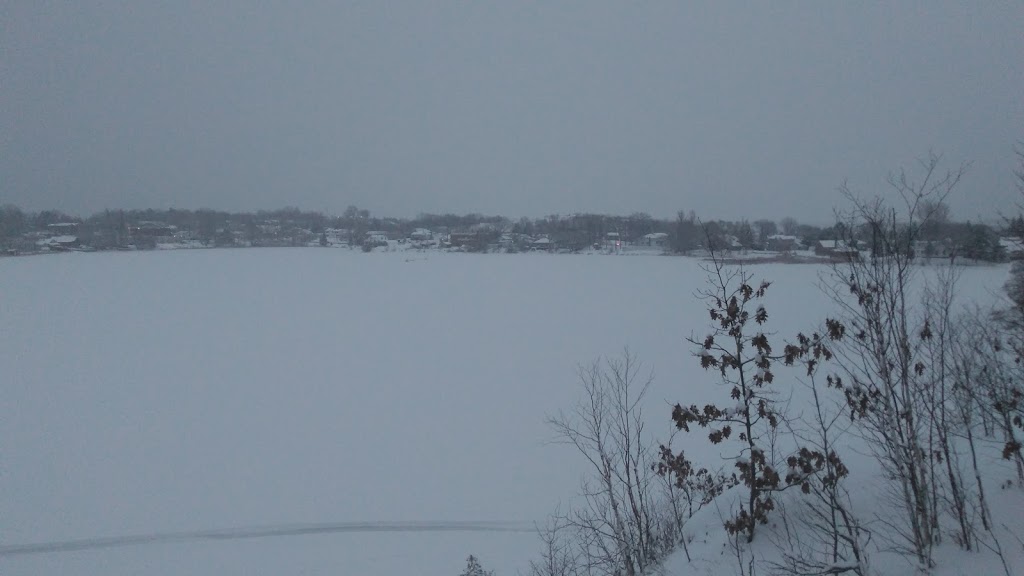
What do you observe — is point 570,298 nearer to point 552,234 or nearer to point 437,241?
point 552,234

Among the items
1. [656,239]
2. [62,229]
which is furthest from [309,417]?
[62,229]

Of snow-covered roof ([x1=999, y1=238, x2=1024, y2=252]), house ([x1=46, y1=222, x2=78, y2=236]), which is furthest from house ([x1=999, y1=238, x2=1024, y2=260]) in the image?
house ([x1=46, y1=222, x2=78, y2=236])

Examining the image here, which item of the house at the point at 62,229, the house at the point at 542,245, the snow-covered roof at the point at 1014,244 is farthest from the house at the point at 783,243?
the house at the point at 62,229

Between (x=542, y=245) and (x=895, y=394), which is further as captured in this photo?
(x=542, y=245)

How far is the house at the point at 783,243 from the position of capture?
41069 mm

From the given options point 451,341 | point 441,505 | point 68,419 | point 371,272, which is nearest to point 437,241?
point 371,272

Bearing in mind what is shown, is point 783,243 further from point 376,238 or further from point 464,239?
point 376,238

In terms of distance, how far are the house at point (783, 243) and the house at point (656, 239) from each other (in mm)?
15966

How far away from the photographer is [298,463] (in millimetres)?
10961

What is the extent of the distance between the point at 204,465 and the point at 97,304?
85.2ft

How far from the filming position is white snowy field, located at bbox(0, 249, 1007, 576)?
8195mm

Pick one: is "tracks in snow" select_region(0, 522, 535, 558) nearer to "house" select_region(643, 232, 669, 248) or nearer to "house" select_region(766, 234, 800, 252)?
"house" select_region(766, 234, 800, 252)

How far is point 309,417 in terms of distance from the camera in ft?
44.8

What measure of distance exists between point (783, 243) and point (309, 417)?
125ft
